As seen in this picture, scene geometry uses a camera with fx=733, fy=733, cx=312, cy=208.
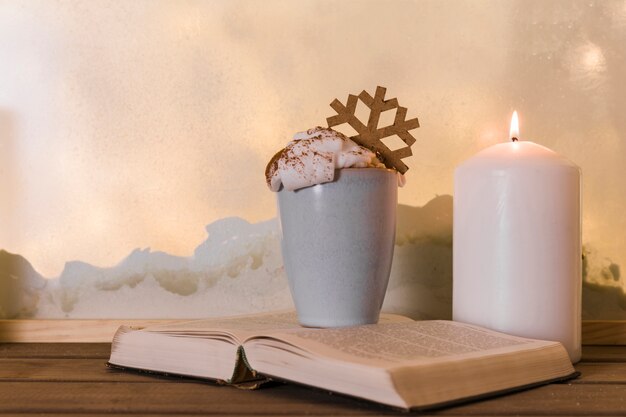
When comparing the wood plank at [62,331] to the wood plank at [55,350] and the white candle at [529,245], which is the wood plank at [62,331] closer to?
the wood plank at [55,350]

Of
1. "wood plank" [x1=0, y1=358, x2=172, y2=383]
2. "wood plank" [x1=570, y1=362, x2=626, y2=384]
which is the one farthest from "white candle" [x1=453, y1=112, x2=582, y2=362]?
"wood plank" [x1=0, y1=358, x2=172, y2=383]

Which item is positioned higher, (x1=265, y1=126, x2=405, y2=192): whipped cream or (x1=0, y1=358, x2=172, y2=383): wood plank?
(x1=265, y1=126, x2=405, y2=192): whipped cream

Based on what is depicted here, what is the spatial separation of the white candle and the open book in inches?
2.5

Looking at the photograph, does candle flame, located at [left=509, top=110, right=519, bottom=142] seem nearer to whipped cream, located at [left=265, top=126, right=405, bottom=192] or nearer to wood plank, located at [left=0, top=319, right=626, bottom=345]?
whipped cream, located at [left=265, top=126, right=405, bottom=192]

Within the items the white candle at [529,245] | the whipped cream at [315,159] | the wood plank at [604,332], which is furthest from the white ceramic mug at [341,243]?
the wood plank at [604,332]

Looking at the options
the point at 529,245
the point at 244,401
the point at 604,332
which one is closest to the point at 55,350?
the point at 244,401

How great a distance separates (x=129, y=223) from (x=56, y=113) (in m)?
0.20

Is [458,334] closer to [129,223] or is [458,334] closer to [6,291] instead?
[129,223]

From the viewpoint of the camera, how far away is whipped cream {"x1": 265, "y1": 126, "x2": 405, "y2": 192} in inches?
32.3

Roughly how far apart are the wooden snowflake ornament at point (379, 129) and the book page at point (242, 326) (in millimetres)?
201

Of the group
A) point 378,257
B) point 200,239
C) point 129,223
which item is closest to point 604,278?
point 378,257

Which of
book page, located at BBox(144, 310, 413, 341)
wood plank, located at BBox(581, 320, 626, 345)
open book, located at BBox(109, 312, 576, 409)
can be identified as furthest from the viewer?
wood plank, located at BBox(581, 320, 626, 345)

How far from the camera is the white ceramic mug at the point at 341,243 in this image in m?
0.83

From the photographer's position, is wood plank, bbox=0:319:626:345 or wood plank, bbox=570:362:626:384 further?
wood plank, bbox=0:319:626:345
